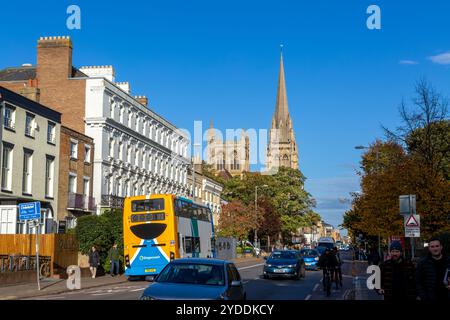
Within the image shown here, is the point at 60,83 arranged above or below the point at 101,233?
above

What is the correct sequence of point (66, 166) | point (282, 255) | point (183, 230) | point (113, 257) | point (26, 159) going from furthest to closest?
point (66, 166) < point (26, 159) < point (113, 257) < point (282, 255) < point (183, 230)

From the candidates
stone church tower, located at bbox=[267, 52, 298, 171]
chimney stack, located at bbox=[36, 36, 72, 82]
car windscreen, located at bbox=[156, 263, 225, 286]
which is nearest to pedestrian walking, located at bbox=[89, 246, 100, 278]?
car windscreen, located at bbox=[156, 263, 225, 286]

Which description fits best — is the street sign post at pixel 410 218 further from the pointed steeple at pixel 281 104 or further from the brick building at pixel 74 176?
the pointed steeple at pixel 281 104

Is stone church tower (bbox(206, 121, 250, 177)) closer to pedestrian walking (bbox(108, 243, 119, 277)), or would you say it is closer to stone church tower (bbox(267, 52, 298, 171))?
stone church tower (bbox(267, 52, 298, 171))

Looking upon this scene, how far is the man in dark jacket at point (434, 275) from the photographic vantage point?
8320 mm

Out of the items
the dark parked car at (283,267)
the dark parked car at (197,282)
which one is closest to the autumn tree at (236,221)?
the dark parked car at (283,267)

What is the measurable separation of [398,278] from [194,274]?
15.0 ft

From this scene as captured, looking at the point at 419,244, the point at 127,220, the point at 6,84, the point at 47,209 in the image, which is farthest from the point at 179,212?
the point at 6,84

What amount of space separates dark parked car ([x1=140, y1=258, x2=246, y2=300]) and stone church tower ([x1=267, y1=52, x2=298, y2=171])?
491 ft

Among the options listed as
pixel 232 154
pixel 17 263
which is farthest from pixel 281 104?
pixel 17 263

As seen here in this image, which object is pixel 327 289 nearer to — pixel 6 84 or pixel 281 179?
pixel 6 84


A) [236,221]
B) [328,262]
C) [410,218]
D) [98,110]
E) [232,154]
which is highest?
[232,154]

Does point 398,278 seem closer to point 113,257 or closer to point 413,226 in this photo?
point 413,226

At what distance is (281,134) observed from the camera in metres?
170
